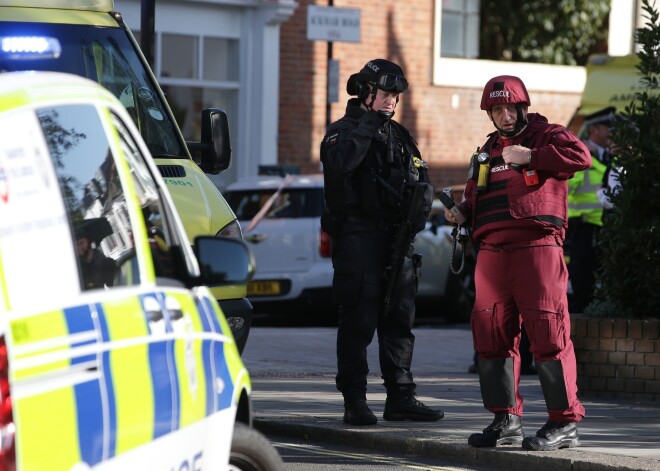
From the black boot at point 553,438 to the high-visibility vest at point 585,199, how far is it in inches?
180

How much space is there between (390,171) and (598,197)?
393 cm

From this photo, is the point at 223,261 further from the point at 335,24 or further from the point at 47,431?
the point at 335,24

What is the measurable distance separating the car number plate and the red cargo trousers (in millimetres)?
8111

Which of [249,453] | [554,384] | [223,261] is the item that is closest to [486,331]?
[554,384]

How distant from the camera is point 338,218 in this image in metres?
8.34

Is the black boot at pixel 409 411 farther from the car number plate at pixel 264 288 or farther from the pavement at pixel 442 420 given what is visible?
the car number plate at pixel 264 288

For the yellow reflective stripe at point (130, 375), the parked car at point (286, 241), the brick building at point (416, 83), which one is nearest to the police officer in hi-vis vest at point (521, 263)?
the yellow reflective stripe at point (130, 375)

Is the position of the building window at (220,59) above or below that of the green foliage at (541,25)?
below

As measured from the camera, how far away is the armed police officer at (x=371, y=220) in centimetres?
820

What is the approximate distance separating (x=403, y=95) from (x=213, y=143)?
585 inches

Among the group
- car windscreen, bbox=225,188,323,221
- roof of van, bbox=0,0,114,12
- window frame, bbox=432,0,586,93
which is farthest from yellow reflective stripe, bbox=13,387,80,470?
window frame, bbox=432,0,586,93

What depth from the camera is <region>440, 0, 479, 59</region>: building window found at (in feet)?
83.2

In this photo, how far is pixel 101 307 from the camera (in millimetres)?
4035

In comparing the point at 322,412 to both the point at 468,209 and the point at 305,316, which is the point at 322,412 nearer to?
the point at 468,209
